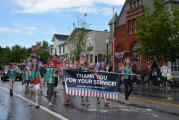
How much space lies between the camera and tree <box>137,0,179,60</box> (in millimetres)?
33625

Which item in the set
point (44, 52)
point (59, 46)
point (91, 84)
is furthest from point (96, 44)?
point (91, 84)

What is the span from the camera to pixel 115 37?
56.0 m

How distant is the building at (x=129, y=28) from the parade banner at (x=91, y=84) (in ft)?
98.3

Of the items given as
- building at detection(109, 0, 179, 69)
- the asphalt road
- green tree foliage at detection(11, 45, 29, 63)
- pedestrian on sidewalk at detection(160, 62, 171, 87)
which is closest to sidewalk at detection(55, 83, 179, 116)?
the asphalt road

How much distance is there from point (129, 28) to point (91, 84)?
118ft

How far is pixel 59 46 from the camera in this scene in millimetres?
93312

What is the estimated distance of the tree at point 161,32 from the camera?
3362 centimetres

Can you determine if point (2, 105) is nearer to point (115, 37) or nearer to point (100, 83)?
point (100, 83)

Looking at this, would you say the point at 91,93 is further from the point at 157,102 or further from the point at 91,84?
the point at 157,102

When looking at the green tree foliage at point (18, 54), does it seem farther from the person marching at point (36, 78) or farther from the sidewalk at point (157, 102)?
the person marching at point (36, 78)

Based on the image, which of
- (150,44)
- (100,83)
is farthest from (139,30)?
(100,83)

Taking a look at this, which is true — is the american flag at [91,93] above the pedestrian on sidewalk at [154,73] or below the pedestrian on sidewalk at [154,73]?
below

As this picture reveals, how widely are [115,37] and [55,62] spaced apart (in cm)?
3964

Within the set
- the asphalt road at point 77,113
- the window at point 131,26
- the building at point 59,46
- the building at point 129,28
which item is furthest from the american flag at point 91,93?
the building at point 59,46
